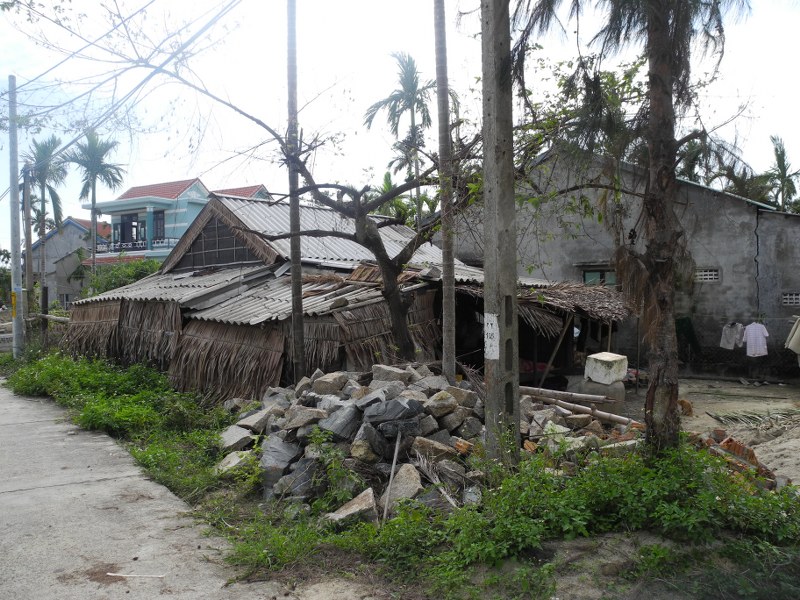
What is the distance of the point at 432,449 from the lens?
6.66 m

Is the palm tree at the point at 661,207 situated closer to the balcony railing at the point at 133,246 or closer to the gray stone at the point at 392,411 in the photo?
the gray stone at the point at 392,411

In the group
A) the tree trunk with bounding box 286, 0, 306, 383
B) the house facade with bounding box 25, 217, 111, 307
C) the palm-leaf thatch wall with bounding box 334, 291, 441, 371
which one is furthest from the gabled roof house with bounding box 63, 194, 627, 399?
the house facade with bounding box 25, 217, 111, 307

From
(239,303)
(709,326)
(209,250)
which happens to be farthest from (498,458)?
(709,326)

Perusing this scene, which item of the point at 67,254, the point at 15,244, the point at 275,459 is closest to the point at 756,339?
the point at 275,459

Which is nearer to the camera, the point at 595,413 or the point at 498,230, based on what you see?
the point at 498,230

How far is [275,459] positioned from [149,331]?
25.6ft

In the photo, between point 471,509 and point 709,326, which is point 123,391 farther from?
point 709,326

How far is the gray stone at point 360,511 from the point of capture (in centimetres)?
573

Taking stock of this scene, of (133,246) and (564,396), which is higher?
(133,246)

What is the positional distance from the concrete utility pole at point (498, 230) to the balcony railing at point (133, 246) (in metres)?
28.6

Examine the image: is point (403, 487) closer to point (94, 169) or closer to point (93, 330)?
point (93, 330)

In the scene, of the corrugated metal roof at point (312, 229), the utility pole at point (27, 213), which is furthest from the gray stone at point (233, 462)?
the utility pole at point (27, 213)

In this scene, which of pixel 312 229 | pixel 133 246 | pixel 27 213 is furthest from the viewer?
pixel 133 246

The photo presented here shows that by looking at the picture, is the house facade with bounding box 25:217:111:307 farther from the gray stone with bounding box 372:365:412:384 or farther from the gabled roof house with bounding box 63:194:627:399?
the gray stone with bounding box 372:365:412:384
